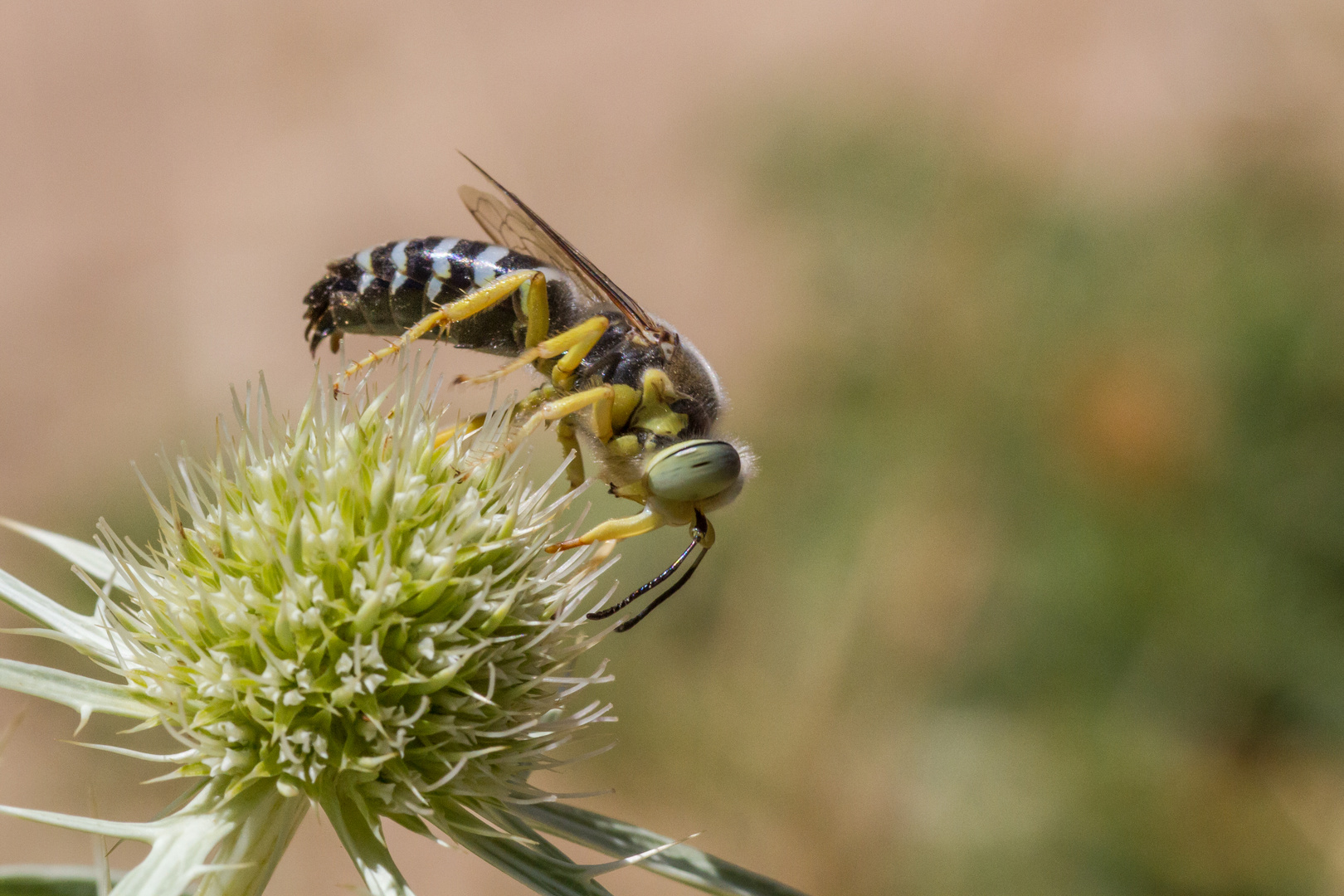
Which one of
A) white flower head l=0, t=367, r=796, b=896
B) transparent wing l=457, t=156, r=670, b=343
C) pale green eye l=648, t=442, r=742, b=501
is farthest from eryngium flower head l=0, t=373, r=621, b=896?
transparent wing l=457, t=156, r=670, b=343

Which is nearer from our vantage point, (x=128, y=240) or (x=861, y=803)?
(x=861, y=803)

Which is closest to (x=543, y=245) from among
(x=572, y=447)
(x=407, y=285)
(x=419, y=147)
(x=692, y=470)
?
(x=407, y=285)

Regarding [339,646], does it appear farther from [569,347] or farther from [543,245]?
[543,245]

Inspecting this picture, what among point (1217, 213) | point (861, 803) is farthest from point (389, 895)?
point (1217, 213)

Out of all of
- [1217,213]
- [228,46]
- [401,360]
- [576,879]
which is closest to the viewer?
[576,879]

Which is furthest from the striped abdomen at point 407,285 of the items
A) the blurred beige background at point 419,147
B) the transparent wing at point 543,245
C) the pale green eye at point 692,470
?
the blurred beige background at point 419,147

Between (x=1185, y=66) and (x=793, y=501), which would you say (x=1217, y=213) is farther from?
(x=1185, y=66)

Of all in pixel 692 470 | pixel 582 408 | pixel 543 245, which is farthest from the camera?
pixel 543 245
